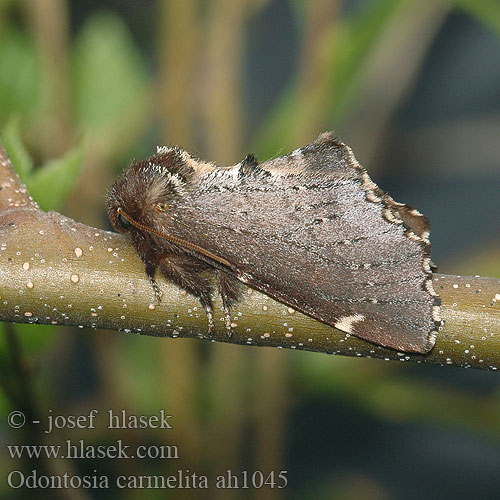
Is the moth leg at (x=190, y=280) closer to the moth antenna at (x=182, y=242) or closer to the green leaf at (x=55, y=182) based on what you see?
the moth antenna at (x=182, y=242)

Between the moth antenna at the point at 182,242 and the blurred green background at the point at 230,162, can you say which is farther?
the blurred green background at the point at 230,162

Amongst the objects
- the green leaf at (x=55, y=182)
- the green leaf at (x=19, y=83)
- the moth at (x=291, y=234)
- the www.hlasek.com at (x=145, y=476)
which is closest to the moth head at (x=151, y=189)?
the moth at (x=291, y=234)

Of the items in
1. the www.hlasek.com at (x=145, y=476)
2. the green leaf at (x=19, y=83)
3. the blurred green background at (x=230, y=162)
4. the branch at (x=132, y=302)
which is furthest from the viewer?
the www.hlasek.com at (x=145, y=476)

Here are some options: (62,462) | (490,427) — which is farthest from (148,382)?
(490,427)

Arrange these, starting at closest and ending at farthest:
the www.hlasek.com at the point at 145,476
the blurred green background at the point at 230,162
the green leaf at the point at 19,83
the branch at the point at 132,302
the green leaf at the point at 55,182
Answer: the branch at the point at 132,302 < the green leaf at the point at 55,182 < the green leaf at the point at 19,83 < the blurred green background at the point at 230,162 < the www.hlasek.com at the point at 145,476

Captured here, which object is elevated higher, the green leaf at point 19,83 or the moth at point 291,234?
the green leaf at point 19,83

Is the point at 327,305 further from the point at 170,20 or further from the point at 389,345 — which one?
the point at 170,20
